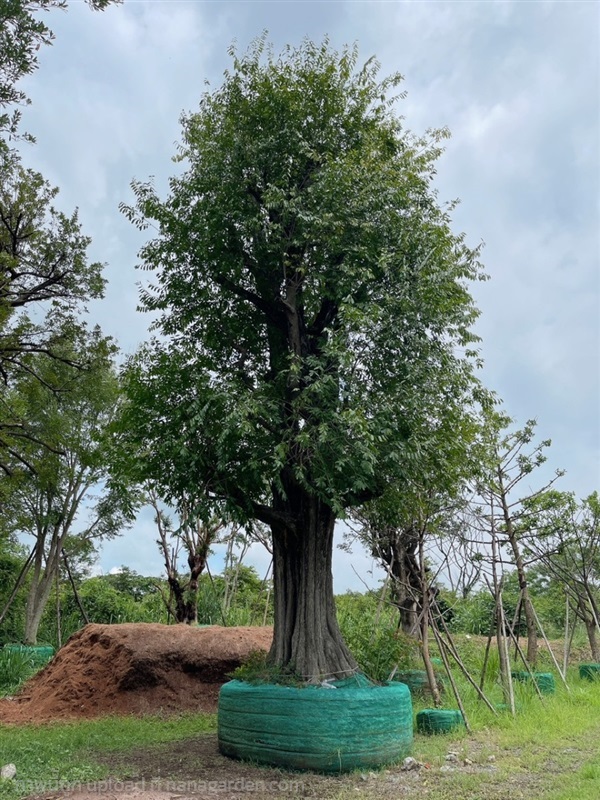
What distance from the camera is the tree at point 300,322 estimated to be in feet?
21.4

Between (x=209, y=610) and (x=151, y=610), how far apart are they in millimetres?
3665

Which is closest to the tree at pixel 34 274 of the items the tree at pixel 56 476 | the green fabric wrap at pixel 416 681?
the tree at pixel 56 476

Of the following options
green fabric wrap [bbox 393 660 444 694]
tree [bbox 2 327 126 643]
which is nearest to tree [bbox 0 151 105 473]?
tree [bbox 2 327 126 643]

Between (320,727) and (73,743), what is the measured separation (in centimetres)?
280

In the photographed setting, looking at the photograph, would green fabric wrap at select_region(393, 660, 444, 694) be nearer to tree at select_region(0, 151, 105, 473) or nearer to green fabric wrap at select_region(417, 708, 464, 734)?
green fabric wrap at select_region(417, 708, 464, 734)

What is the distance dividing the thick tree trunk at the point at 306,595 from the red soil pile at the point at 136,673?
3.35m

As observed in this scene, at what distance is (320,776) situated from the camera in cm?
564

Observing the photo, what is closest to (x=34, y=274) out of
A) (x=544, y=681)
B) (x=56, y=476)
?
(x=56, y=476)

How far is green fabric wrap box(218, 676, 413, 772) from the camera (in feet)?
18.9

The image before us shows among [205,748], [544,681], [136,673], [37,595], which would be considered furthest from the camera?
[37,595]

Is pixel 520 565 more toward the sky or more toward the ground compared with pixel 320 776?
more toward the sky

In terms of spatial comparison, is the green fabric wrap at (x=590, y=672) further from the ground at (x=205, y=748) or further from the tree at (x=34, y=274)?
the tree at (x=34, y=274)

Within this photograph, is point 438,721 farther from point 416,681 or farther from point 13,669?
point 13,669

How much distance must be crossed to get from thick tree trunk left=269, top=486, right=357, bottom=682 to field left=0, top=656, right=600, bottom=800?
111cm
